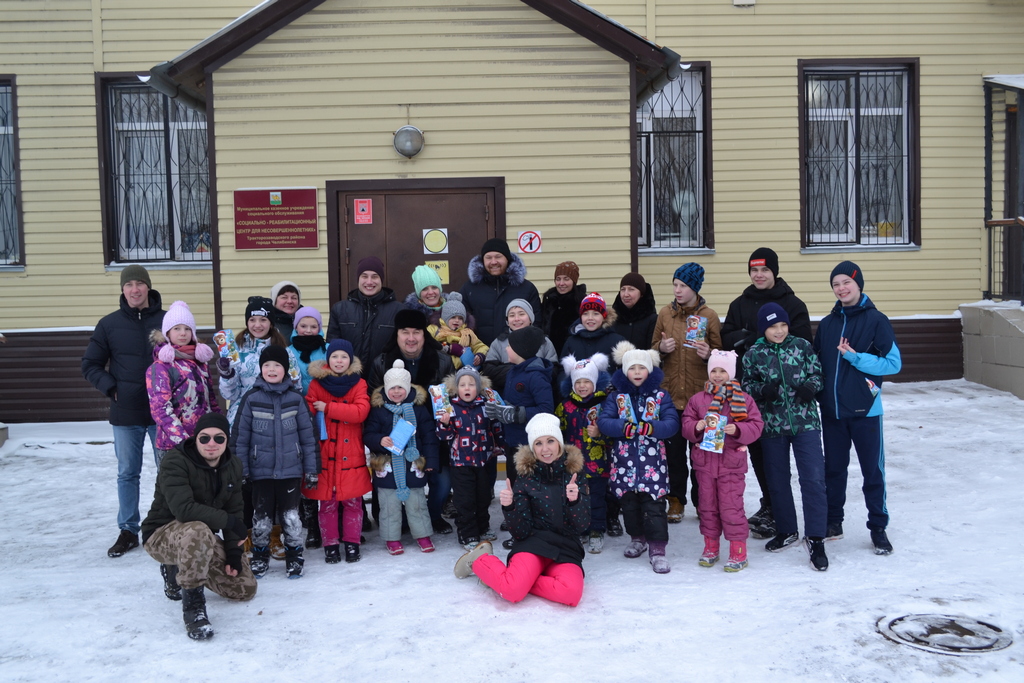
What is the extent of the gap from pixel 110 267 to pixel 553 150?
562cm

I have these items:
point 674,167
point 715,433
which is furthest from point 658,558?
point 674,167

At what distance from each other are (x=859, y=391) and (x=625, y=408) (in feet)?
4.49

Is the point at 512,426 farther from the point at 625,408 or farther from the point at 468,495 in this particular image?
the point at 625,408

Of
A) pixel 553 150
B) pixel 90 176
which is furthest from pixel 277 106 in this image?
pixel 90 176

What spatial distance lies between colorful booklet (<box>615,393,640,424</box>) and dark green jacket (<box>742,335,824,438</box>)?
76cm

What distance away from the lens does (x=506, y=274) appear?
6.39 m

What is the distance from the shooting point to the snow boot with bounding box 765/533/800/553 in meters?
5.27

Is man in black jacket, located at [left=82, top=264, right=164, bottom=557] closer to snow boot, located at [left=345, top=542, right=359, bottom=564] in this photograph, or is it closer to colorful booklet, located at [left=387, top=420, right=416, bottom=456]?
snow boot, located at [left=345, top=542, right=359, bottom=564]

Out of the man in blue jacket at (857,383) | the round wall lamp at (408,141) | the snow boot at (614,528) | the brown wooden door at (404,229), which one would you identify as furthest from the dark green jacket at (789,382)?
the round wall lamp at (408,141)

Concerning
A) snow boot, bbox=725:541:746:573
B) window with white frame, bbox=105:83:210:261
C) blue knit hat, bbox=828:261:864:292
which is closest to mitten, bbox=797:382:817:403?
blue knit hat, bbox=828:261:864:292

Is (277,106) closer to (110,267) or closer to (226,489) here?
(110,267)

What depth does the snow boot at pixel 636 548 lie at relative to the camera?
5227 mm

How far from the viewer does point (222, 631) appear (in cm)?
425

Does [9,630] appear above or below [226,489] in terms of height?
below
